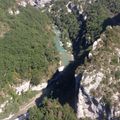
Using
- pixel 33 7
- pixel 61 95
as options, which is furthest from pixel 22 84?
pixel 33 7

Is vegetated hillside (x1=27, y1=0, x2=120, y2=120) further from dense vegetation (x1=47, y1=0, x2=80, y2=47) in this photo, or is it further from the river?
dense vegetation (x1=47, y1=0, x2=80, y2=47)

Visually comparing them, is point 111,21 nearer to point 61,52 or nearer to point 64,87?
point 61,52

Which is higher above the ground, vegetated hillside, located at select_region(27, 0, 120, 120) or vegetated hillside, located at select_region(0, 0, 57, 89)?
vegetated hillside, located at select_region(0, 0, 57, 89)

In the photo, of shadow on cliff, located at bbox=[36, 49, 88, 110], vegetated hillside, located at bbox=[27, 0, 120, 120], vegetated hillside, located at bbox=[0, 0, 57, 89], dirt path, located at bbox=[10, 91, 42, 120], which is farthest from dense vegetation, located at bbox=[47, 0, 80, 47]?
vegetated hillside, located at bbox=[27, 0, 120, 120]

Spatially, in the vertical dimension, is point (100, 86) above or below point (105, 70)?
below

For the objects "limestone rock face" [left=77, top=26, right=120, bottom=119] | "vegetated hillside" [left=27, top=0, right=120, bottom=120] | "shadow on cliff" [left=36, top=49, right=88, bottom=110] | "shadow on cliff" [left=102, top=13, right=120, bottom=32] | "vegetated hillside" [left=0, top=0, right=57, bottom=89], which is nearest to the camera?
"limestone rock face" [left=77, top=26, right=120, bottom=119]

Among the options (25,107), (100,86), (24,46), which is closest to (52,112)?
(100,86)

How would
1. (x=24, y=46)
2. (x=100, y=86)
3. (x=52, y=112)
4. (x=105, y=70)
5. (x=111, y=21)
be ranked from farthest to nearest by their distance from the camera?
(x=111, y=21), (x=24, y=46), (x=105, y=70), (x=52, y=112), (x=100, y=86)
